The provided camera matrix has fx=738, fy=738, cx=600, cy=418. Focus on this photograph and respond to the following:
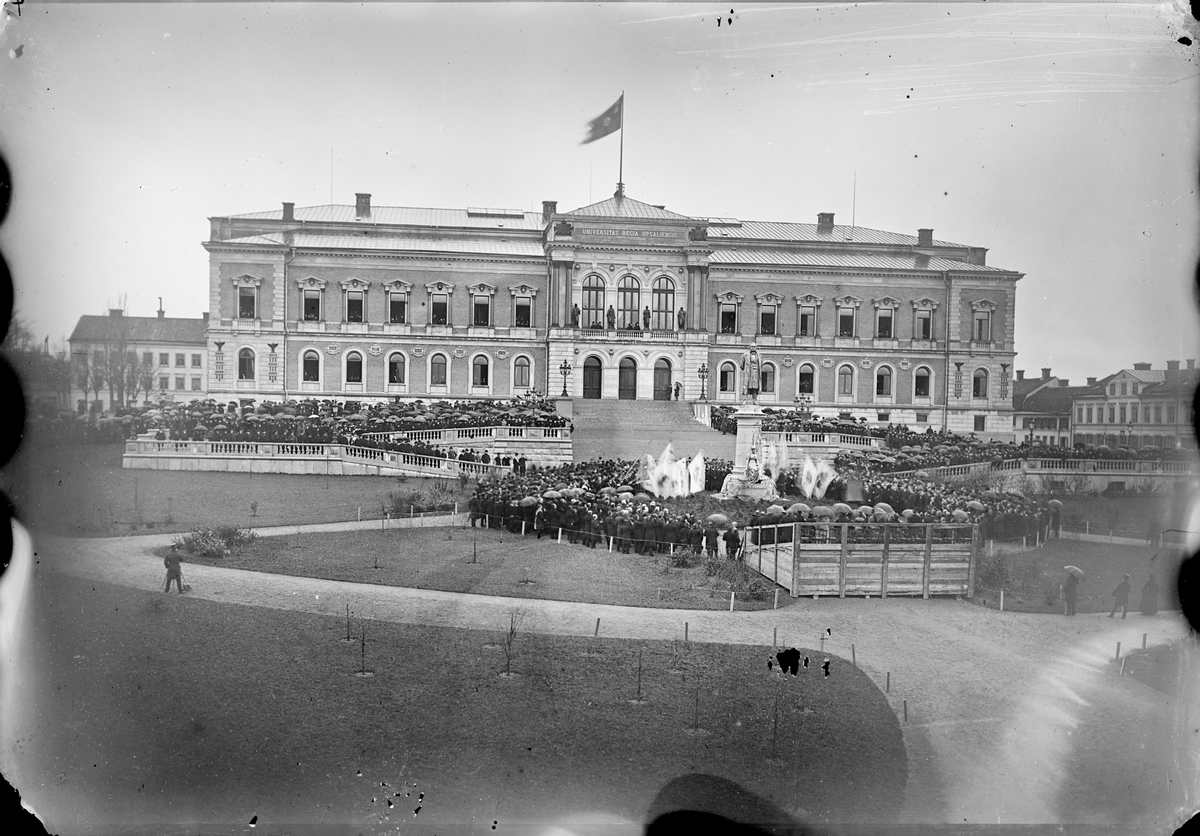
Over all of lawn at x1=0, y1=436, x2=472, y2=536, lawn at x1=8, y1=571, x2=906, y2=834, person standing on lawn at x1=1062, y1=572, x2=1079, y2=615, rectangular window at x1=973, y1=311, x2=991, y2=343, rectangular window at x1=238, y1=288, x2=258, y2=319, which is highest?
rectangular window at x1=238, y1=288, x2=258, y2=319

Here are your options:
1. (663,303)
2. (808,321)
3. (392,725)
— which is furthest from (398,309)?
(392,725)

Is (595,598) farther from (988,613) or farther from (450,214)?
(450,214)

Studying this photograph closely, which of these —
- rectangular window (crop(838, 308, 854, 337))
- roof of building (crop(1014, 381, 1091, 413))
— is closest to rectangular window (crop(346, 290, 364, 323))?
rectangular window (crop(838, 308, 854, 337))

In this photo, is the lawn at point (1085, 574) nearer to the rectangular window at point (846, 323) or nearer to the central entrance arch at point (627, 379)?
the central entrance arch at point (627, 379)

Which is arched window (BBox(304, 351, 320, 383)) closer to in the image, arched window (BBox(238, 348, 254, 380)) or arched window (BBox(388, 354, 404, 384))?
arched window (BBox(388, 354, 404, 384))

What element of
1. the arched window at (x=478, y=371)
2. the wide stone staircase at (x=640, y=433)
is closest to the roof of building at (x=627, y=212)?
the arched window at (x=478, y=371)

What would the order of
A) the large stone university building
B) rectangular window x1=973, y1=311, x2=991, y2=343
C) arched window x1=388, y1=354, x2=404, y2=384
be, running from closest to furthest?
rectangular window x1=973, y1=311, x2=991, y2=343 → the large stone university building → arched window x1=388, y1=354, x2=404, y2=384

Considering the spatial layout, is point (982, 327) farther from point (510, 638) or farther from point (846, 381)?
point (846, 381)
